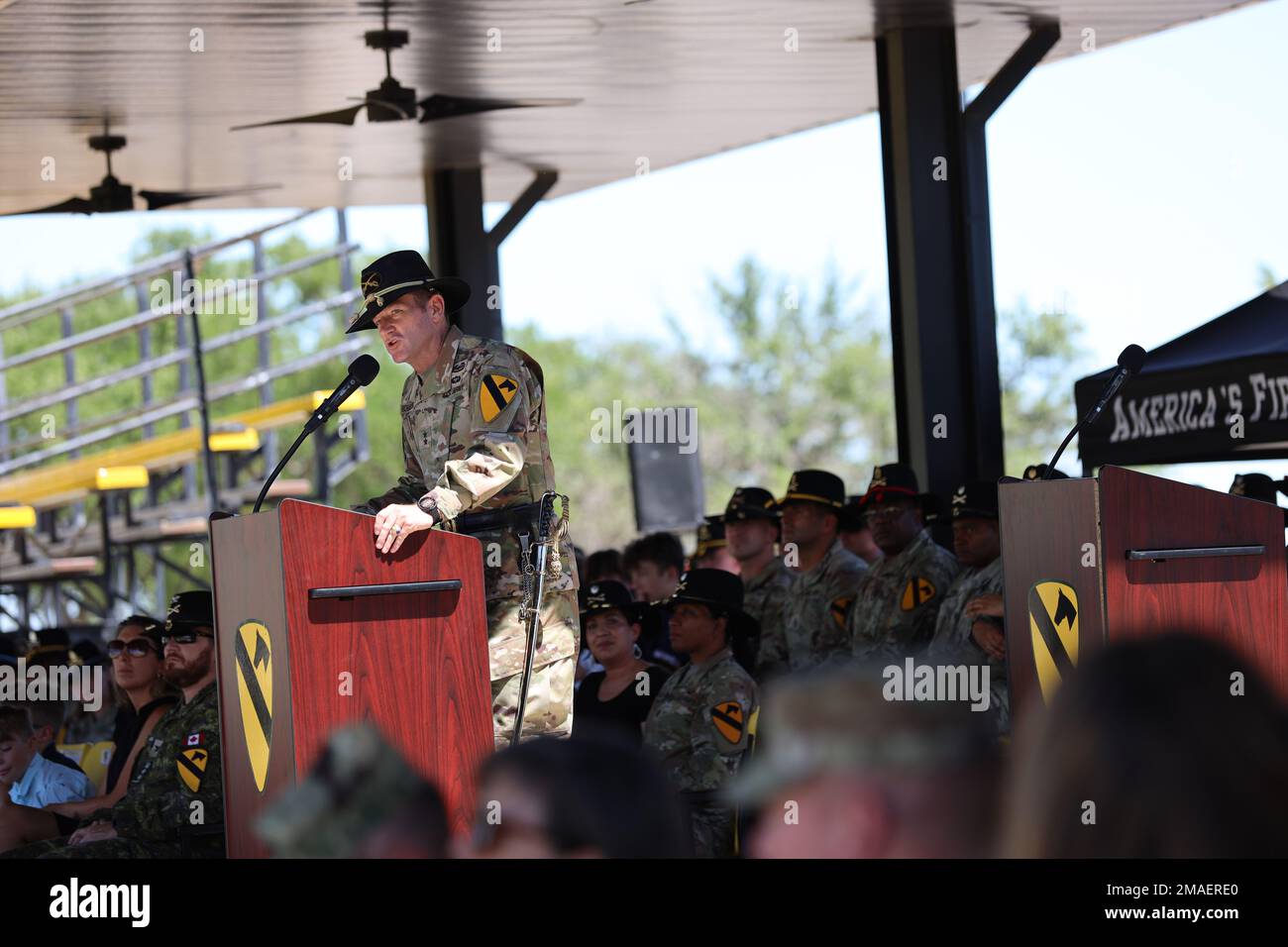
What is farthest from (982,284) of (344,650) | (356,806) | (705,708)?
(356,806)

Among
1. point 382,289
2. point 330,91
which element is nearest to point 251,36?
point 330,91

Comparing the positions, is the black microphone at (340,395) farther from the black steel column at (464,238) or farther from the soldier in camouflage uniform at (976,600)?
the black steel column at (464,238)

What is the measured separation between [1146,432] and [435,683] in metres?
3.78

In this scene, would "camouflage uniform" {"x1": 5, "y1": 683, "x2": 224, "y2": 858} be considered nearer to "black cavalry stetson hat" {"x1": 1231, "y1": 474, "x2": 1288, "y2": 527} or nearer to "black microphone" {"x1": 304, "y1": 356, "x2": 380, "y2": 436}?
"black microphone" {"x1": 304, "y1": 356, "x2": 380, "y2": 436}

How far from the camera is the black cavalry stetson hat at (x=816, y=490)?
7801 mm

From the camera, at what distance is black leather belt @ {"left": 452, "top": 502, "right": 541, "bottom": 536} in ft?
15.1

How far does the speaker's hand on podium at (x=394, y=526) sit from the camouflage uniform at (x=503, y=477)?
1.22 ft

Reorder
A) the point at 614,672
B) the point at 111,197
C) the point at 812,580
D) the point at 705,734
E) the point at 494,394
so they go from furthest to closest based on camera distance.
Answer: the point at 111,197 < the point at 812,580 < the point at 614,672 < the point at 705,734 < the point at 494,394

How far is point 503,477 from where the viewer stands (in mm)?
4375

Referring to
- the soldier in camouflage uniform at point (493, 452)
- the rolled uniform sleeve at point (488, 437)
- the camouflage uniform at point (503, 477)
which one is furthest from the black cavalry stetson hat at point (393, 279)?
the rolled uniform sleeve at point (488, 437)

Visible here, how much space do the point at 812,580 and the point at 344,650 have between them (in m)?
4.01

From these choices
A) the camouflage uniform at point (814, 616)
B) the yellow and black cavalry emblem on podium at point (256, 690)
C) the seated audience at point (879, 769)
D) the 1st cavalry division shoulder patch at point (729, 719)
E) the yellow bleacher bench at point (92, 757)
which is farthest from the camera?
the yellow bleacher bench at point (92, 757)

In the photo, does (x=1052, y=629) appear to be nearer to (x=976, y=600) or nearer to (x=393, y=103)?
(x=976, y=600)

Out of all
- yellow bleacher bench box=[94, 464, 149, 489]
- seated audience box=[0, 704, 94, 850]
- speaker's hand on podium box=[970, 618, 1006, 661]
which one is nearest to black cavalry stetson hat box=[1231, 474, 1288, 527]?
speaker's hand on podium box=[970, 618, 1006, 661]
